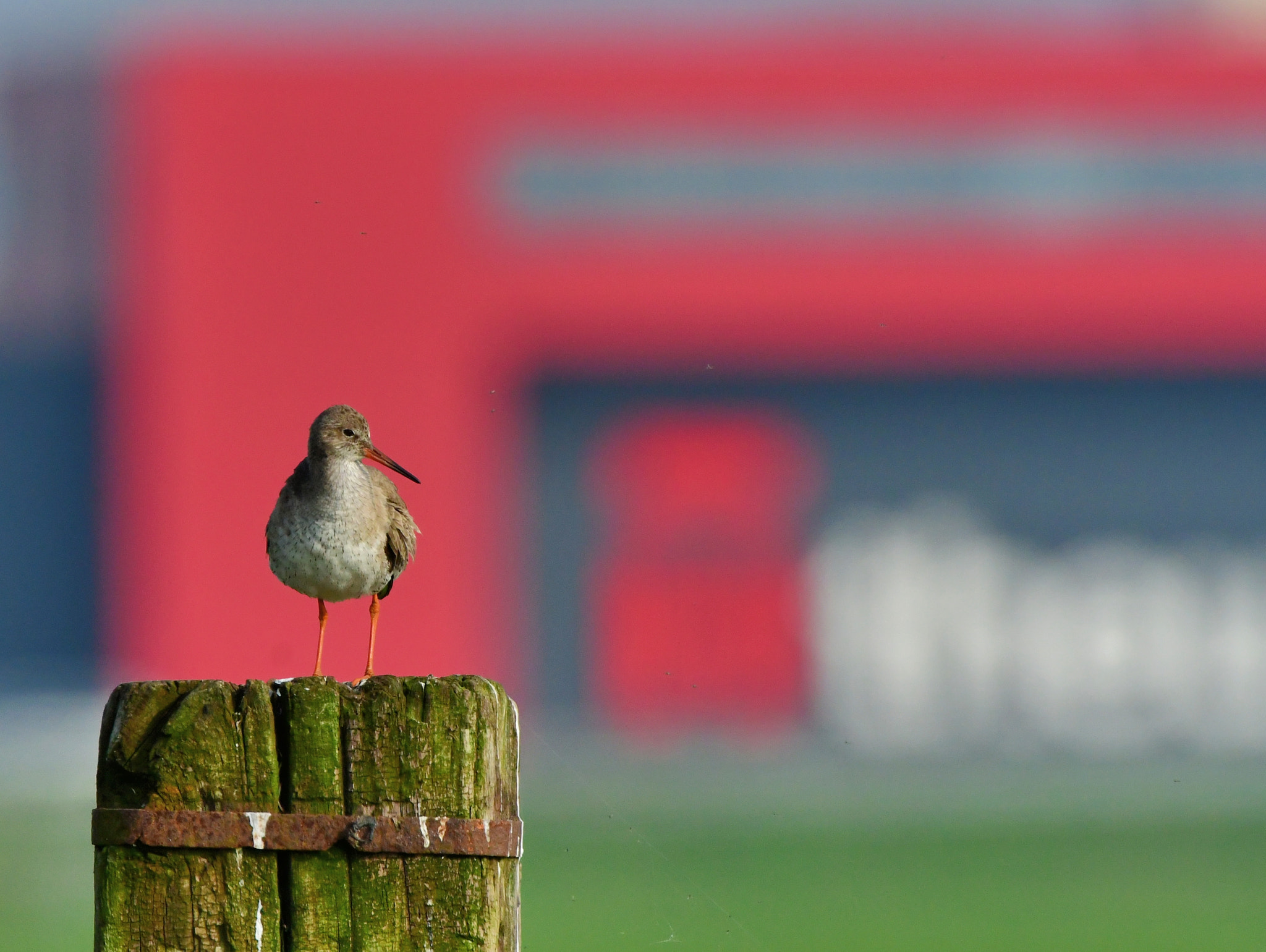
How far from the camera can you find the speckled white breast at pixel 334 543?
5605 millimetres

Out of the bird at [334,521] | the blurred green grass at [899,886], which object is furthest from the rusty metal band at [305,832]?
the blurred green grass at [899,886]

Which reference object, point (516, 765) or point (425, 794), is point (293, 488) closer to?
point (516, 765)

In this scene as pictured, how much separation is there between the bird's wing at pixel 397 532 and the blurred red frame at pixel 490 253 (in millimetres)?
25655

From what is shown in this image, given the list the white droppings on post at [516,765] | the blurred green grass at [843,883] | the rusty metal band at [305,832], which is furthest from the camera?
the blurred green grass at [843,883]

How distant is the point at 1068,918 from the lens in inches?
641

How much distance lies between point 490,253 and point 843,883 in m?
16.3

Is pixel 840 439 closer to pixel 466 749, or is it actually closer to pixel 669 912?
pixel 669 912

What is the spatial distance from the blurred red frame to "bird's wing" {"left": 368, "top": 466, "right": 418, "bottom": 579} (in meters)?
25.7

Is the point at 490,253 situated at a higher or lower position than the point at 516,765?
higher

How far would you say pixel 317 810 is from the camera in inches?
126

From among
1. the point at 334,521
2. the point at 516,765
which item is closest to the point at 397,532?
the point at 334,521

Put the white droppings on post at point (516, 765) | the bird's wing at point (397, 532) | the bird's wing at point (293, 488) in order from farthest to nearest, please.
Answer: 1. the bird's wing at point (397, 532)
2. the bird's wing at point (293, 488)
3. the white droppings on post at point (516, 765)

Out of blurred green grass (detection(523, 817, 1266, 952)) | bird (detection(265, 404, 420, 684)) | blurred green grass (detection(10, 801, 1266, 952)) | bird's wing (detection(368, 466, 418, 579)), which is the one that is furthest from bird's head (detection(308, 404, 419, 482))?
blurred green grass (detection(523, 817, 1266, 952))

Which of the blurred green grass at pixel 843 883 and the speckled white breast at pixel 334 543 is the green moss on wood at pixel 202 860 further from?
the blurred green grass at pixel 843 883
